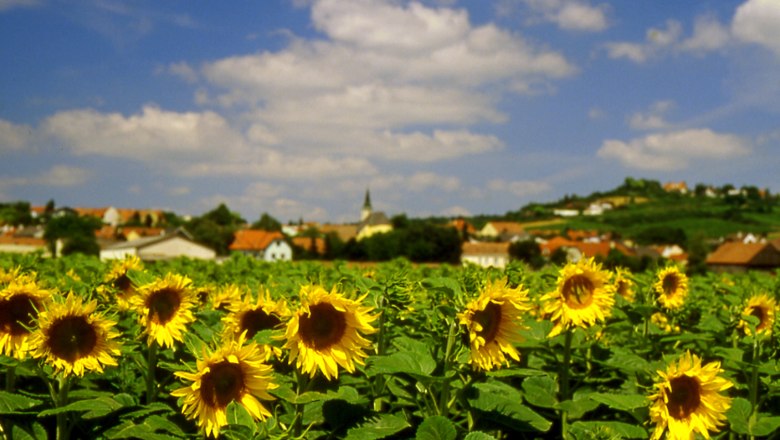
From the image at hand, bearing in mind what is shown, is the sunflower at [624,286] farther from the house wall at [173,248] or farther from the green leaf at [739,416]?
the house wall at [173,248]

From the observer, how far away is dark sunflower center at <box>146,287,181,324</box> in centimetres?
364

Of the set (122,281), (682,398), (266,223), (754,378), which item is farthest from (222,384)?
(266,223)

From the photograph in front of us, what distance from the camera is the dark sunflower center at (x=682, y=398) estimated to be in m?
3.50

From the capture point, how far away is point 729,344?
5.02 metres

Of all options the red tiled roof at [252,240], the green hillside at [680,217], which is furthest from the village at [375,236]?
the green hillside at [680,217]

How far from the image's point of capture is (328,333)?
2.89 m

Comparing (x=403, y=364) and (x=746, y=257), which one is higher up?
(x=403, y=364)

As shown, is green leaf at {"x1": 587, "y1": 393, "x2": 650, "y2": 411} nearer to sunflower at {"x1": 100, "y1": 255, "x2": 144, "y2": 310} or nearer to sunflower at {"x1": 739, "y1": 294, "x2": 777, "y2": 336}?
sunflower at {"x1": 739, "y1": 294, "x2": 777, "y2": 336}

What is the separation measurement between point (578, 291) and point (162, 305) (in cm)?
236

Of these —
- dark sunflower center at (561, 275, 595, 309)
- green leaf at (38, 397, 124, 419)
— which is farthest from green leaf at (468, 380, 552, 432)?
green leaf at (38, 397, 124, 419)

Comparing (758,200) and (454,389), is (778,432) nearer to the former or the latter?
(454,389)

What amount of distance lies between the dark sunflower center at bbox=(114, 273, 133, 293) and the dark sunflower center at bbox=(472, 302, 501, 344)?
7.26ft

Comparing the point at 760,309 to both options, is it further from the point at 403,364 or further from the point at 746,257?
the point at 746,257

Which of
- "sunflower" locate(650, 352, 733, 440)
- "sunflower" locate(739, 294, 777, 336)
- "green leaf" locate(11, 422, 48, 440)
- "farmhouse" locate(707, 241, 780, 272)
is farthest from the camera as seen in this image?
"farmhouse" locate(707, 241, 780, 272)
